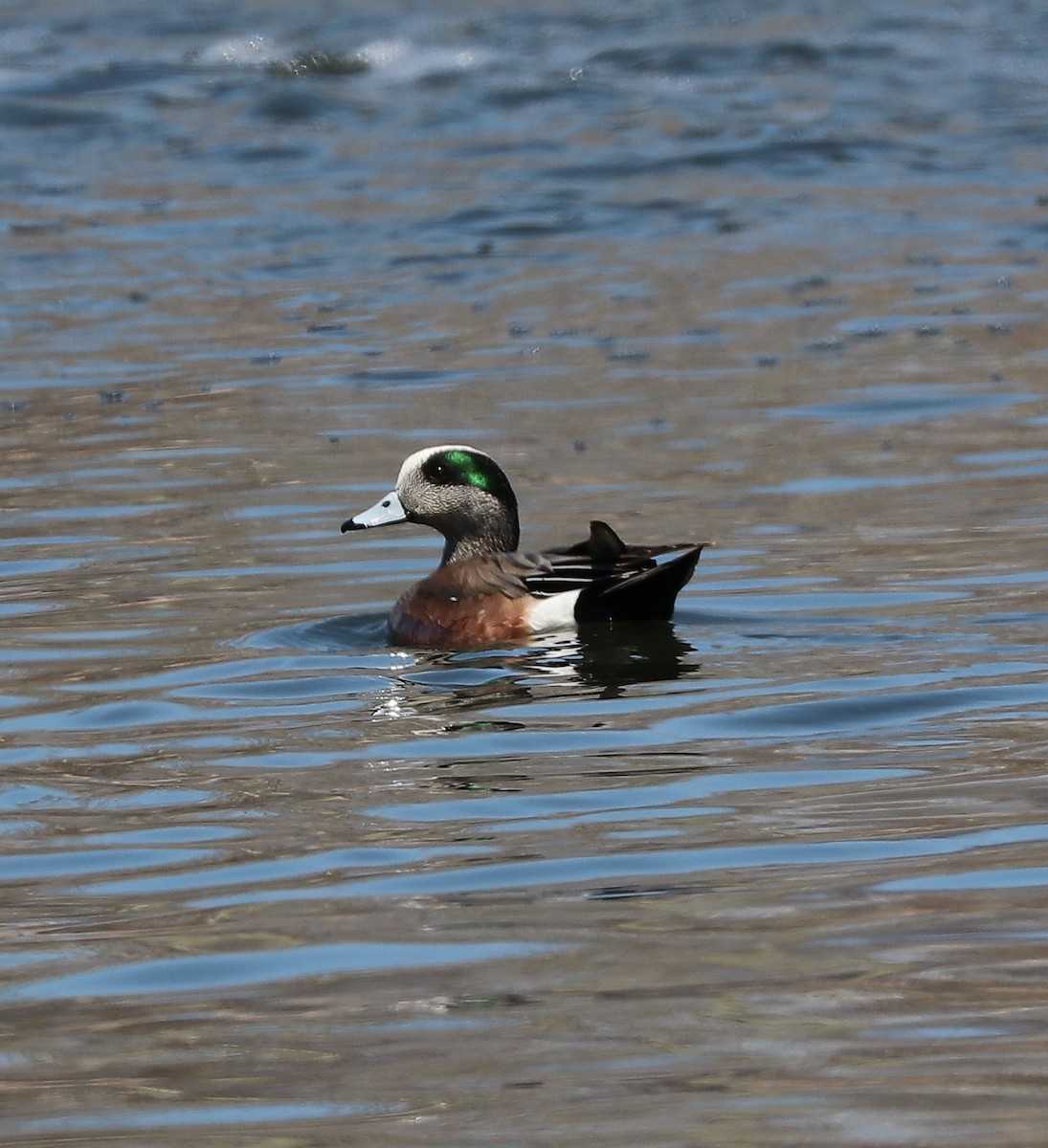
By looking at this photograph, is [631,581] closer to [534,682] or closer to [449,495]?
[534,682]

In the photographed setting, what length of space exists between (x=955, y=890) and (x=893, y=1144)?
1.34m

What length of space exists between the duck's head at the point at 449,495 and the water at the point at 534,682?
343 millimetres

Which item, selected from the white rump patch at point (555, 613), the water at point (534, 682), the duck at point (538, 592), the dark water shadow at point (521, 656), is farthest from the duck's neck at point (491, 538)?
the white rump patch at point (555, 613)

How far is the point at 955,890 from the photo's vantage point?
4539mm

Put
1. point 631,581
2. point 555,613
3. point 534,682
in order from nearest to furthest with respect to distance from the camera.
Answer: point 534,682 → point 631,581 → point 555,613

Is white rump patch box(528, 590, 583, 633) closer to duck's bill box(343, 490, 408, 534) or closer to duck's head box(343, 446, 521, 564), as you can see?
duck's head box(343, 446, 521, 564)

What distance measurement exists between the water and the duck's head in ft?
1.12

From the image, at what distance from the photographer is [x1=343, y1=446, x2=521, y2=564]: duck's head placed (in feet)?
27.0

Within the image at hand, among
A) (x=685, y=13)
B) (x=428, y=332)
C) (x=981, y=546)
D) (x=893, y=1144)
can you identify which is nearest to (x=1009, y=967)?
(x=893, y=1144)

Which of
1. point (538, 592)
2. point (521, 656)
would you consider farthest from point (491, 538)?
point (521, 656)

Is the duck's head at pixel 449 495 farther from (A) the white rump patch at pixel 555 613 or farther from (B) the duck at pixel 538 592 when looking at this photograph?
(A) the white rump patch at pixel 555 613

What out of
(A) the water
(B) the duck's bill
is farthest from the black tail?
(B) the duck's bill

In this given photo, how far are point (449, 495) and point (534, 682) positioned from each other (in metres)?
1.39

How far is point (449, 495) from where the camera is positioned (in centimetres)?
827
